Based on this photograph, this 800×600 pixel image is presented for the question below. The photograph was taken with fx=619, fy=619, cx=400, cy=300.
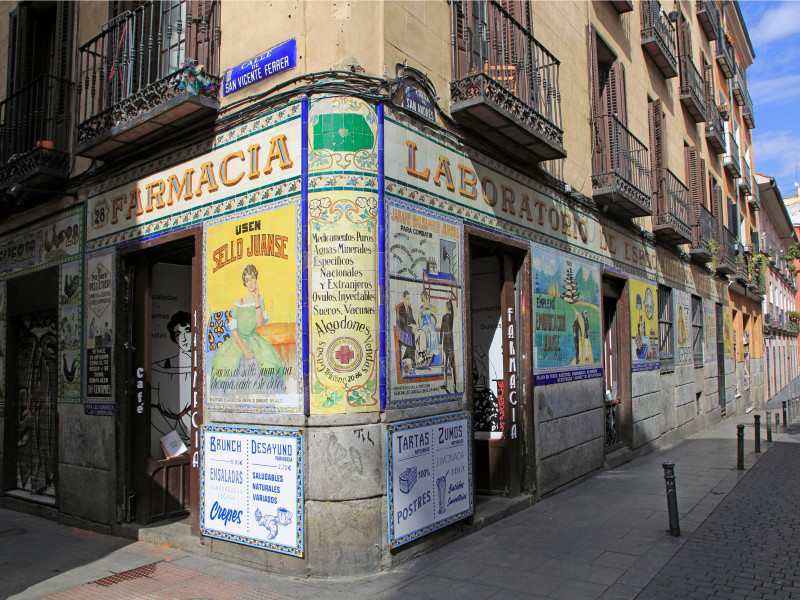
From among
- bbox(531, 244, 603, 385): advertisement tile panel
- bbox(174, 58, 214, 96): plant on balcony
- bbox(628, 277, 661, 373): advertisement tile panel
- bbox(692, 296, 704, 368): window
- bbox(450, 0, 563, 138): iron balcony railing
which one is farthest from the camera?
bbox(692, 296, 704, 368): window

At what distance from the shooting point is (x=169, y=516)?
7777 millimetres

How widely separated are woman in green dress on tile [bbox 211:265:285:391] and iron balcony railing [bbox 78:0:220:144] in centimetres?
228

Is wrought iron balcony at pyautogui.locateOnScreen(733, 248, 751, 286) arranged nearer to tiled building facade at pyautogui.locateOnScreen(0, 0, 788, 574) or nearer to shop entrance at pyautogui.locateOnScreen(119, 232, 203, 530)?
tiled building facade at pyautogui.locateOnScreen(0, 0, 788, 574)

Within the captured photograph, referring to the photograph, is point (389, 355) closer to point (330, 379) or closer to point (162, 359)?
point (330, 379)

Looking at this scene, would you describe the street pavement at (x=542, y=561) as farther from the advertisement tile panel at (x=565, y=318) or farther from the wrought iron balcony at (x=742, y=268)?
the wrought iron balcony at (x=742, y=268)

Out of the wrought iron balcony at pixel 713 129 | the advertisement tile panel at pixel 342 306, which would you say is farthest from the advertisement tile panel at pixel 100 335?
the wrought iron balcony at pixel 713 129

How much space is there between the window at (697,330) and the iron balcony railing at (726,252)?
5.79 feet

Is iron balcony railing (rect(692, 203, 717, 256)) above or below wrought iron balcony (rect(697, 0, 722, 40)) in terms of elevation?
below

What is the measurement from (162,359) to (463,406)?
13.3 feet

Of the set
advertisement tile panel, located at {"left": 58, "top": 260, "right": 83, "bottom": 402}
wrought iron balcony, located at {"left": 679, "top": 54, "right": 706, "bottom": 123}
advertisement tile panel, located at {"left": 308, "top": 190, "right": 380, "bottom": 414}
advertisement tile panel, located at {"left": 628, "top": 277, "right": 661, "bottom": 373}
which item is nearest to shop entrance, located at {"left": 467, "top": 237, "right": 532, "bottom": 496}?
advertisement tile panel, located at {"left": 308, "top": 190, "right": 380, "bottom": 414}

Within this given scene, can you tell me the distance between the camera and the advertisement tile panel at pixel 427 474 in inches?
225

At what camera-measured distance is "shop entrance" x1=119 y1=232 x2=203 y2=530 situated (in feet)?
24.9

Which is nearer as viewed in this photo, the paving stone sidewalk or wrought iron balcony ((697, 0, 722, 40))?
the paving stone sidewalk

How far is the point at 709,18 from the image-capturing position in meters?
18.7
